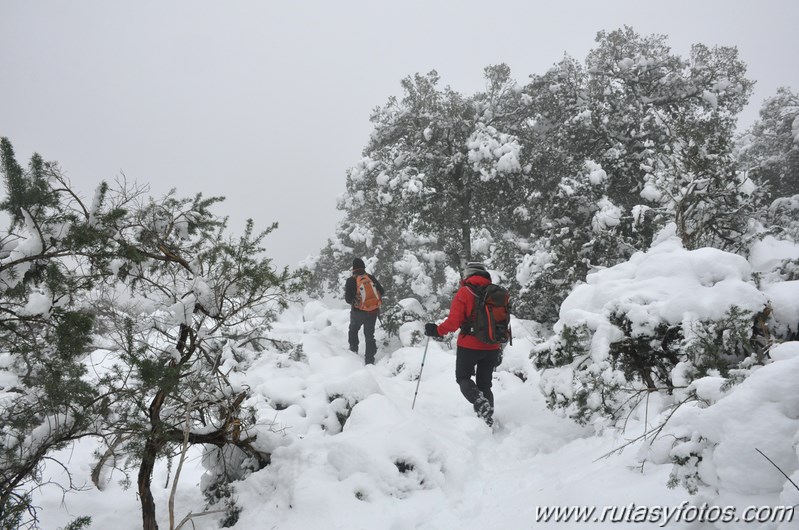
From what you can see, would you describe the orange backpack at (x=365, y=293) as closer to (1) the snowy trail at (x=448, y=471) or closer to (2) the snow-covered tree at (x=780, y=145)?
(1) the snowy trail at (x=448, y=471)

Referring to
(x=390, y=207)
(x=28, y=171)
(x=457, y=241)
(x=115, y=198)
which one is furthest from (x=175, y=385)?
(x=457, y=241)

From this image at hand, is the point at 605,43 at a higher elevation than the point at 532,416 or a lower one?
higher

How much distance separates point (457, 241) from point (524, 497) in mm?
10405

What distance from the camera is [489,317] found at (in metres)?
4.79

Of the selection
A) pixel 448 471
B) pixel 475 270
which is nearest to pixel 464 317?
pixel 475 270

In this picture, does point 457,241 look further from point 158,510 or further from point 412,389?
point 158,510

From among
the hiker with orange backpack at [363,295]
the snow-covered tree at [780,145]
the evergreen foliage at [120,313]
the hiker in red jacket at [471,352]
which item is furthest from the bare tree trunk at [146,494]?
the snow-covered tree at [780,145]

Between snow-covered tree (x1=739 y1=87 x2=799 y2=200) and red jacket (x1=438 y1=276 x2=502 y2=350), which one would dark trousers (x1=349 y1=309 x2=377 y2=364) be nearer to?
red jacket (x1=438 y1=276 x2=502 y2=350)

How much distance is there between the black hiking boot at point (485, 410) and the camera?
4945mm

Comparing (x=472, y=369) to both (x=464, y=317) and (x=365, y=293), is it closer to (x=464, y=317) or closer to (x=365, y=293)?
(x=464, y=317)

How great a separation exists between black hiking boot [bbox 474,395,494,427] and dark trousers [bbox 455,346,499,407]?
0.06 meters

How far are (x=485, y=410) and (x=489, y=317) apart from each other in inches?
45.4

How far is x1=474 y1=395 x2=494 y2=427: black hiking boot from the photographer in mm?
4945

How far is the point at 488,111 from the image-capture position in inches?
482
